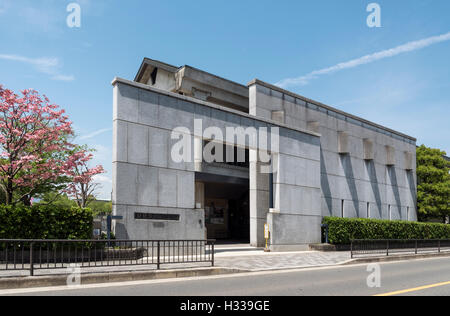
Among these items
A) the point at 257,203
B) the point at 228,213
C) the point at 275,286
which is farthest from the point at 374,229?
the point at 275,286

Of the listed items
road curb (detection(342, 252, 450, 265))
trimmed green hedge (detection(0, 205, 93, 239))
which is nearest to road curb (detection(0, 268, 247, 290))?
trimmed green hedge (detection(0, 205, 93, 239))

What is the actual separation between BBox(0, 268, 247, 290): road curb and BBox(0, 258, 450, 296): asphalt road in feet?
1.61

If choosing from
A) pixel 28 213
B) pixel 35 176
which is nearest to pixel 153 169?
pixel 28 213

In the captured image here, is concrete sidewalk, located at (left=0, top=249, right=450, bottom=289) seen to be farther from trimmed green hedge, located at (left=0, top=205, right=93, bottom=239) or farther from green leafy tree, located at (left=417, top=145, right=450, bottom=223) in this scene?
green leafy tree, located at (left=417, top=145, right=450, bottom=223)

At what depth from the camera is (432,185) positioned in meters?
39.9

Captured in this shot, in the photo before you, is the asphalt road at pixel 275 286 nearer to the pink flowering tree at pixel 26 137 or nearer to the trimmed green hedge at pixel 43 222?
the trimmed green hedge at pixel 43 222

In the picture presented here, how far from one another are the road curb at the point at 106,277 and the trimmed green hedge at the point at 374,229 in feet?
35.4

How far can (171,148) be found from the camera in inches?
720

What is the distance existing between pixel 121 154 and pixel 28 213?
4290mm

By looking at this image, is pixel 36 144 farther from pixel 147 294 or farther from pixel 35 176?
pixel 147 294

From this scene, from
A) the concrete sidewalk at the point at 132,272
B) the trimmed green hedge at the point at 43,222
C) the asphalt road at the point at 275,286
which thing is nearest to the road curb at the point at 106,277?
the concrete sidewalk at the point at 132,272

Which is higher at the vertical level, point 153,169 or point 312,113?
point 312,113

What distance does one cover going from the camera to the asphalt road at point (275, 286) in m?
9.25

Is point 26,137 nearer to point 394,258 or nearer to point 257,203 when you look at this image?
point 257,203
